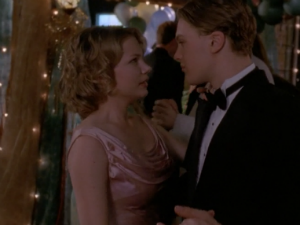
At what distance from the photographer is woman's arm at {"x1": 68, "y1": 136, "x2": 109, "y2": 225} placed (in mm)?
1357

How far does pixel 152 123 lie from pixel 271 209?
26.3 inches

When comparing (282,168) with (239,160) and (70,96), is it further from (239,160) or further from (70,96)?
(70,96)

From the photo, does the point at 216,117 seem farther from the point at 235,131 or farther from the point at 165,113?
the point at 165,113

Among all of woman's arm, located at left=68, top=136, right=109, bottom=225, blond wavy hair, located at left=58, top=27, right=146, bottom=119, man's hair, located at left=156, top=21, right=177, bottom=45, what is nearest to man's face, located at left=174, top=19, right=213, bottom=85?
blond wavy hair, located at left=58, top=27, right=146, bottom=119

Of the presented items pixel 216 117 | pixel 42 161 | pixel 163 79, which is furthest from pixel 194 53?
pixel 163 79

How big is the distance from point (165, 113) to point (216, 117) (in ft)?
1.53

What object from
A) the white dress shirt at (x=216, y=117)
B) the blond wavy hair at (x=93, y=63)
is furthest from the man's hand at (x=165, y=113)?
the white dress shirt at (x=216, y=117)

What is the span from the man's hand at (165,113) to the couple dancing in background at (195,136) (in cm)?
6

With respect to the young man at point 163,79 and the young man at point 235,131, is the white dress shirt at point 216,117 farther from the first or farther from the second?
the young man at point 163,79

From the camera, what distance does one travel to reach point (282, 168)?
3.74 ft

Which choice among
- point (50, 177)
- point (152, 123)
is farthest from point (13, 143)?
point (152, 123)

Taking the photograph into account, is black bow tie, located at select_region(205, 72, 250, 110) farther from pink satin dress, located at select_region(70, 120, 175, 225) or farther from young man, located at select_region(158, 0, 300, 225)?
pink satin dress, located at select_region(70, 120, 175, 225)

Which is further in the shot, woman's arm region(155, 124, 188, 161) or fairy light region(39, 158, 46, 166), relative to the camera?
fairy light region(39, 158, 46, 166)

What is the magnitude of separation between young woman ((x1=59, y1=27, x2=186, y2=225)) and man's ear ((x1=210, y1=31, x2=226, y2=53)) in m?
0.31
